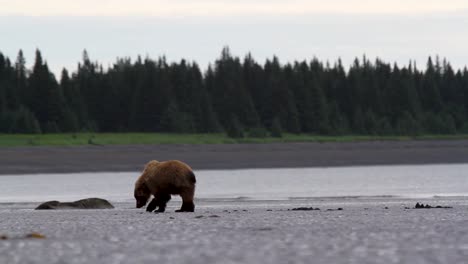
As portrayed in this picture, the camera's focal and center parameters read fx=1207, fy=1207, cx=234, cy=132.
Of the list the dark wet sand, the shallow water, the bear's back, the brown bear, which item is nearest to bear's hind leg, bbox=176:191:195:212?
the brown bear

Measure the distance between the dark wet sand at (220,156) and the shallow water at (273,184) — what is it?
381 centimetres

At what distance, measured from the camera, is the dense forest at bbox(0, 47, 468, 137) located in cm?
11944

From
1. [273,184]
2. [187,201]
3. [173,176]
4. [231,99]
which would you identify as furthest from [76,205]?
[231,99]

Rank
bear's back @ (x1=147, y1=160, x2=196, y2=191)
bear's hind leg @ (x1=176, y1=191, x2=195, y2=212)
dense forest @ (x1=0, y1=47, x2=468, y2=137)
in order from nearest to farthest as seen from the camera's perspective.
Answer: bear's back @ (x1=147, y1=160, x2=196, y2=191) → bear's hind leg @ (x1=176, y1=191, x2=195, y2=212) → dense forest @ (x1=0, y1=47, x2=468, y2=137)

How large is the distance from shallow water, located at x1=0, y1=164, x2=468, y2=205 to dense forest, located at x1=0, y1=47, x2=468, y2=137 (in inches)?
1622

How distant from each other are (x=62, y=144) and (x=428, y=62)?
3255 inches

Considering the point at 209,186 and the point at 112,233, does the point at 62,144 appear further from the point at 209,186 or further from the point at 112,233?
the point at 112,233

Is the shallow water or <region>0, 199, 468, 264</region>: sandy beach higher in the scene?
<region>0, 199, 468, 264</region>: sandy beach

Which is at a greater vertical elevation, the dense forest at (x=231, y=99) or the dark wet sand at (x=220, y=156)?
the dense forest at (x=231, y=99)

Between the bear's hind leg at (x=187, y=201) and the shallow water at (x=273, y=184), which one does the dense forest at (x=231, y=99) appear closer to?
the shallow water at (x=273, y=184)

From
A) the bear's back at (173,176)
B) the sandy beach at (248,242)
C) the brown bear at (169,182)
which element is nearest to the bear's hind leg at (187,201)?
the brown bear at (169,182)

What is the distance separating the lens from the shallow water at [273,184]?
4253cm

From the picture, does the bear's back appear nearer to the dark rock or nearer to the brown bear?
the brown bear

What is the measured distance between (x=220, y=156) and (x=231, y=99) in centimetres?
5182
